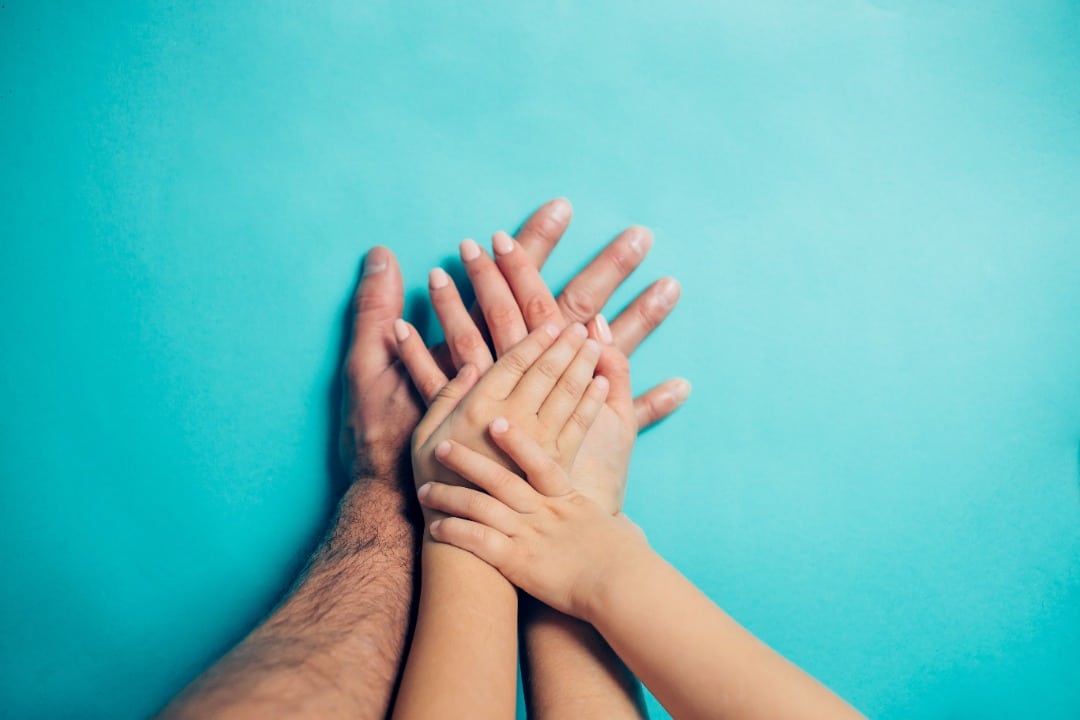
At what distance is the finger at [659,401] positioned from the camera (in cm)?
112

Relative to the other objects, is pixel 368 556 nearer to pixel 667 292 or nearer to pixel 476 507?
pixel 476 507

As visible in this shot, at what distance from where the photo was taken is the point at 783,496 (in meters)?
1.13

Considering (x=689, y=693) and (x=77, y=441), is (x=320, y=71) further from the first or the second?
(x=689, y=693)

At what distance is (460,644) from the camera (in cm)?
77

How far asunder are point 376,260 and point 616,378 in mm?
422

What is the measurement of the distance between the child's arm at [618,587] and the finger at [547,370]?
0.32 ft

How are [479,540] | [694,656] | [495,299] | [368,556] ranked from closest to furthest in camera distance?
[694,656], [479,540], [368,556], [495,299]

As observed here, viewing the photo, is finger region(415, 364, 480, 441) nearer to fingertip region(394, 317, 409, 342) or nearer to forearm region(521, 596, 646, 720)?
fingertip region(394, 317, 409, 342)

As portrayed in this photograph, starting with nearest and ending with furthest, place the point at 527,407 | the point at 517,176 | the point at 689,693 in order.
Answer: the point at 689,693 → the point at 527,407 → the point at 517,176

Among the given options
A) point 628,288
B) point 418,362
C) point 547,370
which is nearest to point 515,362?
point 547,370

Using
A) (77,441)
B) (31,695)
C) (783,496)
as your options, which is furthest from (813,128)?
(31,695)

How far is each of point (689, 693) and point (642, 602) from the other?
0.10 meters

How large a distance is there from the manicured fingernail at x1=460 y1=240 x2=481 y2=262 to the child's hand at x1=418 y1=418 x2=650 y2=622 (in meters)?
0.30

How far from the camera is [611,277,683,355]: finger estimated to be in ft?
3.65
